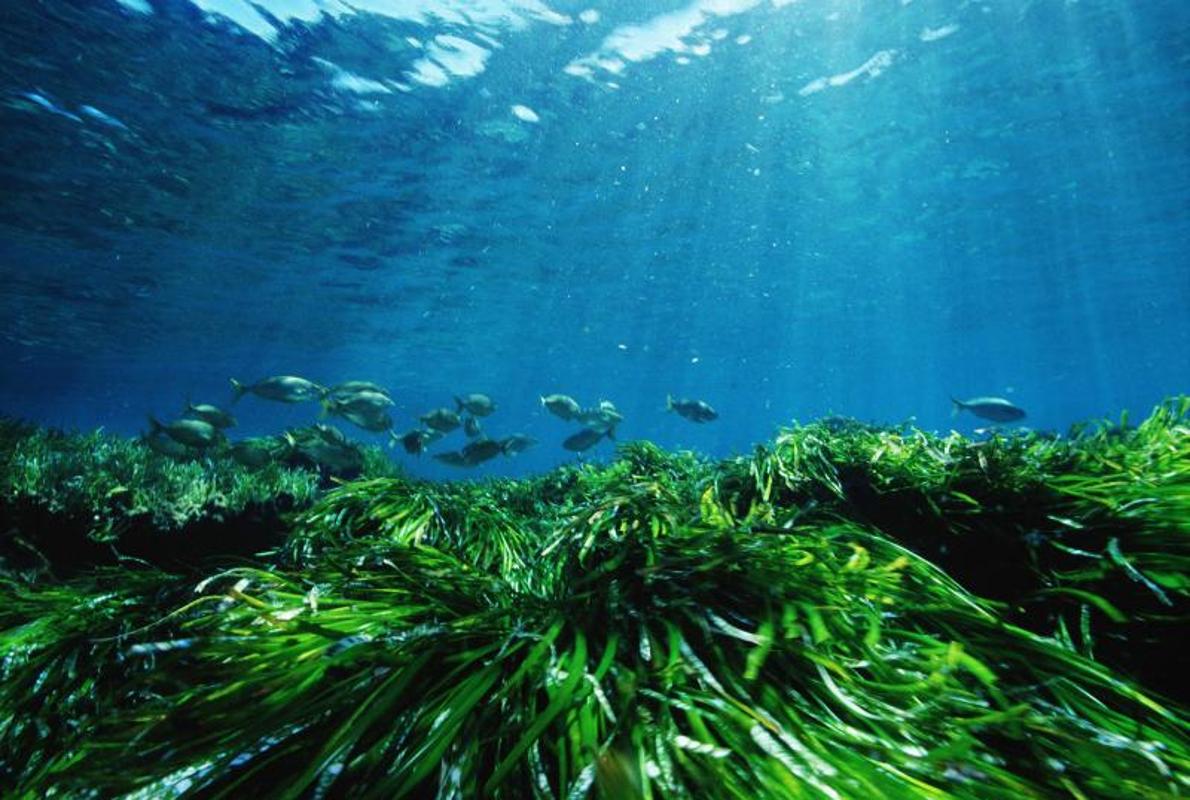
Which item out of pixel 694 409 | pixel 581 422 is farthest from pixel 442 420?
pixel 694 409

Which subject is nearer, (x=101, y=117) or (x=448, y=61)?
(x=448, y=61)

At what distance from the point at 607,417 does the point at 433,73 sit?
40.4 feet

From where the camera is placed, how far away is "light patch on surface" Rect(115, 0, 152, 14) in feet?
42.1

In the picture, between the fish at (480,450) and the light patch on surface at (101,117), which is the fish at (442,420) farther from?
the light patch on surface at (101,117)

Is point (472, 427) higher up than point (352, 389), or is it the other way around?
point (472, 427)

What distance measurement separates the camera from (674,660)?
4.56ft

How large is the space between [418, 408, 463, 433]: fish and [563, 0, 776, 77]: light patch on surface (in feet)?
41.4

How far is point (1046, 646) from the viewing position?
161 cm

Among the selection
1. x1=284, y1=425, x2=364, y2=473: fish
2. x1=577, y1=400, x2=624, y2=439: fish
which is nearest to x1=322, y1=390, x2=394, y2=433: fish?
x1=284, y1=425, x2=364, y2=473: fish

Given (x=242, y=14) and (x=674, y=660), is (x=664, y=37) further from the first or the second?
(x=674, y=660)

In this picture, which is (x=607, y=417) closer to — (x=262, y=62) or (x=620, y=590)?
(x=620, y=590)

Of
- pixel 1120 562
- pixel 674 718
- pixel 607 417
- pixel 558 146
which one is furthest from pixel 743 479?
pixel 558 146

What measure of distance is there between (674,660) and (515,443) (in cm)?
1110

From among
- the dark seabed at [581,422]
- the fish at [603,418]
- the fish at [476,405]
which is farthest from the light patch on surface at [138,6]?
the fish at [603,418]
